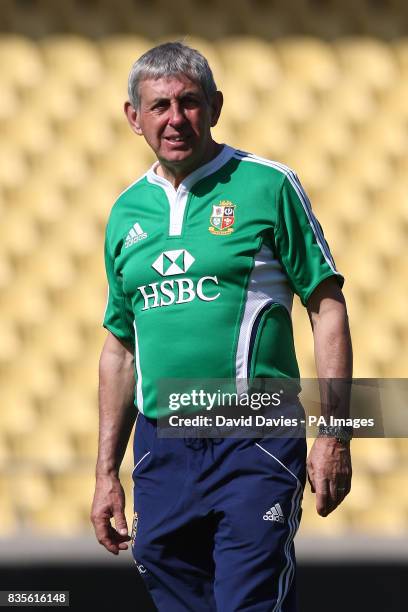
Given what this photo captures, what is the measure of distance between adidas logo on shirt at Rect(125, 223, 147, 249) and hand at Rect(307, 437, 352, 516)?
56 cm

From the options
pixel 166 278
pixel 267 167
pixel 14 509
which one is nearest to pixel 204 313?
pixel 166 278

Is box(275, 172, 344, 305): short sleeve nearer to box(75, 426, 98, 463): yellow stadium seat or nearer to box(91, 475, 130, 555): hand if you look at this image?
box(91, 475, 130, 555): hand

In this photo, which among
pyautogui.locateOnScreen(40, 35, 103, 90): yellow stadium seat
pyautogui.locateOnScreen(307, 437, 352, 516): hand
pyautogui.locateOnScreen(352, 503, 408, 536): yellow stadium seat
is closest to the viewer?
pyautogui.locateOnScreen(307, 437, 352, 516): hand

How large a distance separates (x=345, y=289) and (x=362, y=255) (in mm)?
176

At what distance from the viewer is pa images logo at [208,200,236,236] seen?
2717 mm

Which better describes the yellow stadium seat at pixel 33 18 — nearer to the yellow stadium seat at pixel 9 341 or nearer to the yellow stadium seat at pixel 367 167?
the yellow stadium seat at pixel 9 341

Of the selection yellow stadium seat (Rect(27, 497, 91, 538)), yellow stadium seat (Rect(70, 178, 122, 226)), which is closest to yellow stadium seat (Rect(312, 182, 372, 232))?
yellow stadium seat (Rect(70, 178, 122, 226))

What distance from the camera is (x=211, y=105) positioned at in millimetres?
2793

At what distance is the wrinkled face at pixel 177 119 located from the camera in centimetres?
273

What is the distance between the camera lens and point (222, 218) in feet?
8.95

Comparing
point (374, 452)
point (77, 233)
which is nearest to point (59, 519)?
point (77, 233)

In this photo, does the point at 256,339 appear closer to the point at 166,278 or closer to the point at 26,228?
the point at 166,278

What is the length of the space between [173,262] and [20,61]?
3.42m

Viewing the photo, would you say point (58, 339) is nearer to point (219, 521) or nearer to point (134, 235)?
point (134, 235)
